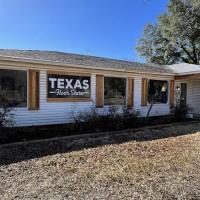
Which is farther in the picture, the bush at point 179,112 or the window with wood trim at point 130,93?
the bush at point 179,112

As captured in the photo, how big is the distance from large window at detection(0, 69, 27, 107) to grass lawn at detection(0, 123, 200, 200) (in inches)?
107

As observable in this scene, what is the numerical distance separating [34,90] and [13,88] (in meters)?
0.78

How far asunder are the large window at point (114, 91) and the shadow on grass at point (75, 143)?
244cm

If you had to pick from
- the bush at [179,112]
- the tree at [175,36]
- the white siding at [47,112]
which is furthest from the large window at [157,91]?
the tree at [175,36]

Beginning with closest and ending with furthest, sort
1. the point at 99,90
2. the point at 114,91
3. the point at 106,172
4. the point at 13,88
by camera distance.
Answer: the point at 106,172 → the point at 13,88 → the point at 99,90 → the point at 114,91

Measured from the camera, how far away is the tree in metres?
25.2

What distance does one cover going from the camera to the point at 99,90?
11.9m

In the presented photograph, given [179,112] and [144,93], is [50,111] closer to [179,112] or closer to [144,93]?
[144,93]

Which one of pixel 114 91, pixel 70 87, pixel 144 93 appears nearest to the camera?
pixel 70 87

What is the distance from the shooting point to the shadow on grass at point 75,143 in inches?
256

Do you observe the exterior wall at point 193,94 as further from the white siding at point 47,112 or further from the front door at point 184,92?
the white siding at point 47,112

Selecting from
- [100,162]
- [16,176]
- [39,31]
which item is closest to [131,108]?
[100,162]

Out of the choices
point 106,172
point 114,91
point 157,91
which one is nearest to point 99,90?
point 114,91

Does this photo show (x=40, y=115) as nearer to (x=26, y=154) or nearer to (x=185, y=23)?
(x=26, y=154)
